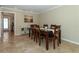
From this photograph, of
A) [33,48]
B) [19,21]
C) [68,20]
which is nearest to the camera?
[33,48]

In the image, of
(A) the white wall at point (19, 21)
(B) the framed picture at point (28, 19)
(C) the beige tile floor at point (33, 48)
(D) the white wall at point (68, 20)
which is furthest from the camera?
(B) the framed picture at point (28, 19)

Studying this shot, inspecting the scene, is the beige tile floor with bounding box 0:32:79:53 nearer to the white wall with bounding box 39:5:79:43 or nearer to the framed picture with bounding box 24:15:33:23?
the white wall with bounding box 39:5:79:43

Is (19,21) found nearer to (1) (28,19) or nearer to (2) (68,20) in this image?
(1) (28,19)

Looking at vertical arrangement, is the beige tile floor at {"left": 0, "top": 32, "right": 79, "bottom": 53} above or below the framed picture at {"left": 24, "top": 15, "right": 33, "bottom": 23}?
below

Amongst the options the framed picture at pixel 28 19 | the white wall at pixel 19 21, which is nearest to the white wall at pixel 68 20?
the framed picture at pixel 28 19

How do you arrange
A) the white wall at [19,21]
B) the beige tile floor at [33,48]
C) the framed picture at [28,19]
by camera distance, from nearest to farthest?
the beige tile floor at [33,48] < the white wall at [19,21] < the framed picture at [28,19]

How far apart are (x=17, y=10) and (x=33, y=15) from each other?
70.2 inches

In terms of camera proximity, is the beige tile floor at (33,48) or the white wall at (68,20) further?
the white wall at (68,20)

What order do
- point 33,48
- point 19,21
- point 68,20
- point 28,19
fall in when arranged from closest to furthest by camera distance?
1. point 33,48
2. point 68,20
3. point 19,21
4. point 28,19

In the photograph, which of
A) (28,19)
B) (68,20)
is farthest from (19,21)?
(68,20)

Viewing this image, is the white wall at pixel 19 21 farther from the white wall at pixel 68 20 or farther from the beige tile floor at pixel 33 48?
the beige tile floor at pixel 33 48

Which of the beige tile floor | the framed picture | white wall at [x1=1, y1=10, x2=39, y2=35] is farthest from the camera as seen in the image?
the framed picture

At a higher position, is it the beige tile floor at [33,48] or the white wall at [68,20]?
the white wall at [68,20]

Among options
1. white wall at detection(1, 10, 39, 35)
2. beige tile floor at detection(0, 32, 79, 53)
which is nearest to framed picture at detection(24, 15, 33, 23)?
white wall at detection(1, 10, 39, 35)
